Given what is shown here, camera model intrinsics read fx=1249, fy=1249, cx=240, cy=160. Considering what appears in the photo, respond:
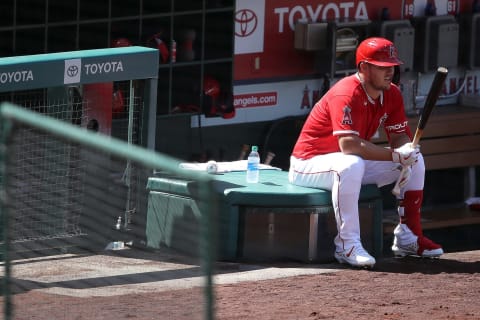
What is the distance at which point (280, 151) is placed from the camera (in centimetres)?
1041

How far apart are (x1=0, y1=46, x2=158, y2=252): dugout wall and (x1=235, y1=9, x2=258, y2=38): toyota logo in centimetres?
201

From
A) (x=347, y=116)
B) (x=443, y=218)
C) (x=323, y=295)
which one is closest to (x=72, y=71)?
(x=347, y=116)

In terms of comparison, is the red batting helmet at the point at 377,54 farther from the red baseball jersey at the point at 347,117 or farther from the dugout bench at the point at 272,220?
the dugout bench at the point at 272,220

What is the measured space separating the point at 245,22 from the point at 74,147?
14.5ft

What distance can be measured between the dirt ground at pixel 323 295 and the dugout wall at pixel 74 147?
33cm

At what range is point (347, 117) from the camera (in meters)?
7.18

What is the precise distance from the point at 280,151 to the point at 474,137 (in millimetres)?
1929

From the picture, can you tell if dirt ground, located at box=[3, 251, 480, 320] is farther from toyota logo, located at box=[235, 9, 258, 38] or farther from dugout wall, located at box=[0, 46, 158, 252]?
toyota logo, located at box=[235, 9, 258, 38]

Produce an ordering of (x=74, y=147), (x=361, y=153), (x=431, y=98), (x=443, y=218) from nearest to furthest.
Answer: (x=74, y=147)
(x=361, y=153)
(x=431, y=98)
(x=443, y=218)

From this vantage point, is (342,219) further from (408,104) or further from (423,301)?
(408,104)

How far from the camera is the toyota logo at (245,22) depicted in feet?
33.4

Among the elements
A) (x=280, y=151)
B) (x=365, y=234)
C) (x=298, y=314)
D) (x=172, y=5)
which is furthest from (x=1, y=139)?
(x=280, y=151)

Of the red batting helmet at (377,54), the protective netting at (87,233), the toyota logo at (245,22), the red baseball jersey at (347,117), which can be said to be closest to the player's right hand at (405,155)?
the red baseball jersey at (347,117)

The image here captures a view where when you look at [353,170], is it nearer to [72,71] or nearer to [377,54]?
[377,54]
